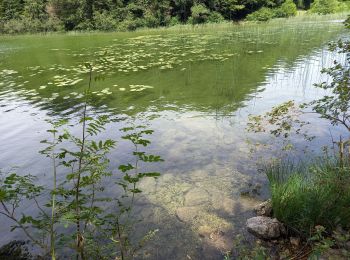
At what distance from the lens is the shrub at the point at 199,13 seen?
128 feet

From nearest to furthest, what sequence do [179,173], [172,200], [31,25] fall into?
[172,200] → [179,173] → [31,25]

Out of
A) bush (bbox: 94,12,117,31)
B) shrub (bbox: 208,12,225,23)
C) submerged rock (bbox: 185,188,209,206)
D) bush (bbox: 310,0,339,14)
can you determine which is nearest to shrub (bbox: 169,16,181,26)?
shrub (bbox: 208,12,225,23)

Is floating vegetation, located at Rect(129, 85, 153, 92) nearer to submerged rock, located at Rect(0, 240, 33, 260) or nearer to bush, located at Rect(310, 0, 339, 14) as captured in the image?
submerged rock, located at Rect(0, 240, 33, 260)

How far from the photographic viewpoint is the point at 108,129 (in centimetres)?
733

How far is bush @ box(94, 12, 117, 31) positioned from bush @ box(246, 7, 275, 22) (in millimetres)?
17906

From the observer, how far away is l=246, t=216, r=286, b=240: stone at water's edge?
344cm

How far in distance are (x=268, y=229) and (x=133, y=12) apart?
4323cm

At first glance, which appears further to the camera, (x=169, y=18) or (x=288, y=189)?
(x=169, y=18)

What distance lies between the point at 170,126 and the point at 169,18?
36.6 meters

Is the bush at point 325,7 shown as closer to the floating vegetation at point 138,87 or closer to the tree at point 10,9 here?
the floating vegetation at point 138,87

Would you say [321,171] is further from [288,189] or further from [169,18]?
[169,18]

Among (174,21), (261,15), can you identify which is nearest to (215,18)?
(174,21)

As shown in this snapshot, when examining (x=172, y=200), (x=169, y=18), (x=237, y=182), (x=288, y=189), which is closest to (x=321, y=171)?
(x=288, y=189)

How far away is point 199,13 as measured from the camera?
40344mm
